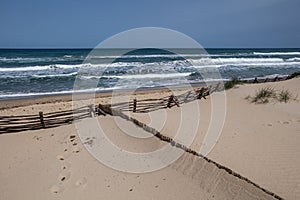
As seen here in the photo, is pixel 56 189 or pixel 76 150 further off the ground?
pixel 76 150

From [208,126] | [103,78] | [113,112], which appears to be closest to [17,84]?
[103,78]

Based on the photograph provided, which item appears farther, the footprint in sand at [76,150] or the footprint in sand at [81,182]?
the footprint in sand at [76,150]

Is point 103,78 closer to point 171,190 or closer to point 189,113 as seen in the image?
point 189,113

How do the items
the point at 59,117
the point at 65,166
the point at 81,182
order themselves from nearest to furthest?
the point at 81,182, the point at 65,166, the point at 59,117

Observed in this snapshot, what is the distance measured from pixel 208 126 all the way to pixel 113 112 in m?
3.06

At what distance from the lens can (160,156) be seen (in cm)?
663

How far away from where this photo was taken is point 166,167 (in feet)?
20.4

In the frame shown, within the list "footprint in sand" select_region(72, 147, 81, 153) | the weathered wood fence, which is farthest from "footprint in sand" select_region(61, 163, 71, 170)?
the weathered wood fence

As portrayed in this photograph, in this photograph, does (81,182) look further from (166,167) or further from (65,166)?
(166,167)

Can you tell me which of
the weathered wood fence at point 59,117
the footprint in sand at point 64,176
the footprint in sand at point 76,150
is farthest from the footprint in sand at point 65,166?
the weathered wood fence at point 59,117

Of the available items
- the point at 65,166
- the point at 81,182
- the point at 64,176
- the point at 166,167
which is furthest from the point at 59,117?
the point at 166,167

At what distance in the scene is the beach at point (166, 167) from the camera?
5.31 meters

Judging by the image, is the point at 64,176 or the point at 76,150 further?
the point at 76,150

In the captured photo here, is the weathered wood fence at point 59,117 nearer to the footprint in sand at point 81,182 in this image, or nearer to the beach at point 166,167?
the beach at point 166,167
